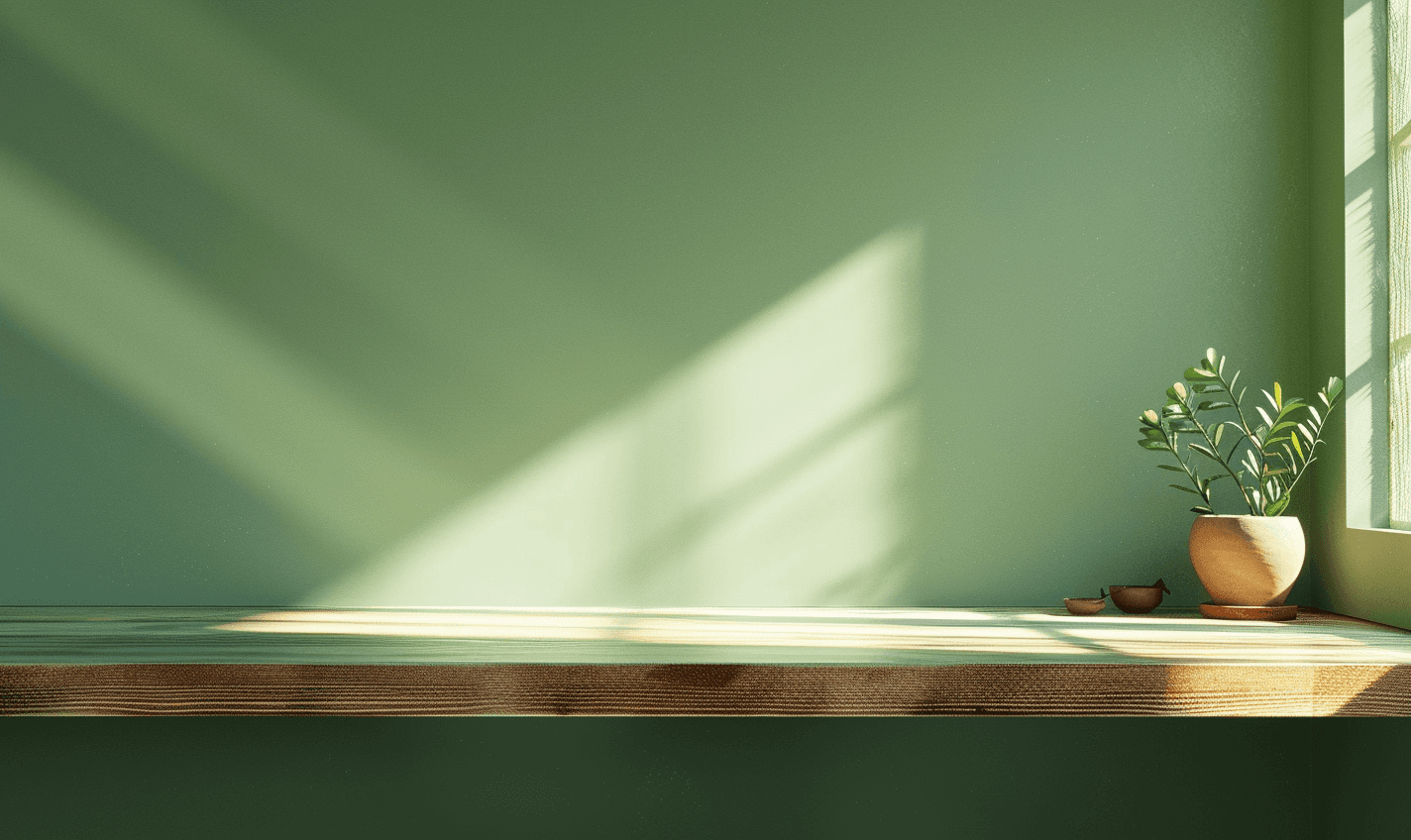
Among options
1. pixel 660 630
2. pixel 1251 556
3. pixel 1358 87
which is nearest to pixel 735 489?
pixel 660 630

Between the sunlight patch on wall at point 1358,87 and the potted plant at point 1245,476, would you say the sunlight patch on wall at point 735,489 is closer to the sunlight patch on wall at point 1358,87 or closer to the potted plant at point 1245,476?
the potted plant at point 1245,476

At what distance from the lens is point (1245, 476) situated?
2033mm

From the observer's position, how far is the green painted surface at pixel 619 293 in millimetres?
2047

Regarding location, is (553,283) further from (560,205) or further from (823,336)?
(823,336)

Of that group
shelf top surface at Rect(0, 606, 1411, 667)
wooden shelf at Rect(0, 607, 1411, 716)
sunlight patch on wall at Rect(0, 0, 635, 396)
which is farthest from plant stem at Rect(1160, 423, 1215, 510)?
sunlight patch on wall at Rect(0, 0, 635, 396)

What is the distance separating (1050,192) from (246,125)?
69.7 inches

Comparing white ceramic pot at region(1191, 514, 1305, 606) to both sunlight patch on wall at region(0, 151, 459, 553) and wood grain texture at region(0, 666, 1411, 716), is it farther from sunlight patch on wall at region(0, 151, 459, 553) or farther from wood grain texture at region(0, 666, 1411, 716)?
sunlight patch on wall at region(0, 151, 459, 553)

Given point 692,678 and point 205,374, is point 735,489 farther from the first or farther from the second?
point 205,374

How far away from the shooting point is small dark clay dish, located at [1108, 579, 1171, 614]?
1.93 meters

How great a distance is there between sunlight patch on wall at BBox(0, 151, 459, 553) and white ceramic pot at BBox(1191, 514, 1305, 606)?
1557 mm

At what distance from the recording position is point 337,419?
205 centimetres

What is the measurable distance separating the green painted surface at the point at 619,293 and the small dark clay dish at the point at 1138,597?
10 centimetres

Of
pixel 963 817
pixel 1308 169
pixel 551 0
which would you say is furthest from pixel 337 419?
pixel 1308 169

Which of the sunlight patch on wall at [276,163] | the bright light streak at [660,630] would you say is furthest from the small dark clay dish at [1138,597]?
the sunlight patch on wall at [276,163]
